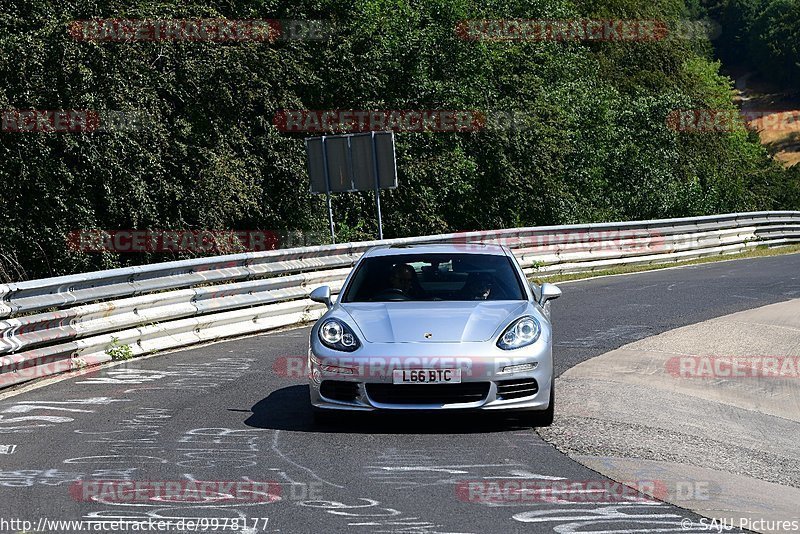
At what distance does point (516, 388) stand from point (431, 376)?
621mm

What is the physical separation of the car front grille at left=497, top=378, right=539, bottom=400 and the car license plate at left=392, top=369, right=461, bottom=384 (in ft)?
1.09

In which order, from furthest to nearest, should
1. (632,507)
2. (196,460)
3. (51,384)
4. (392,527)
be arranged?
1. (51,384)
2. (196,460)
3. (632,507)
4. (392,527)

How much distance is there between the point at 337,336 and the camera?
27.5ft

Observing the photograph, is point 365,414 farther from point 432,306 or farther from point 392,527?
point 392,527

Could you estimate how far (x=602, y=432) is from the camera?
814 centimetres

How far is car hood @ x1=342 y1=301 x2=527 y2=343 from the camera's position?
8.20 meters

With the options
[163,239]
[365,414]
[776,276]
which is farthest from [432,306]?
[163,239]

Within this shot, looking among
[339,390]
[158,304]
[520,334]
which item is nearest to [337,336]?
[339,390]

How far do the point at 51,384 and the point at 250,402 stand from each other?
90.5 inches

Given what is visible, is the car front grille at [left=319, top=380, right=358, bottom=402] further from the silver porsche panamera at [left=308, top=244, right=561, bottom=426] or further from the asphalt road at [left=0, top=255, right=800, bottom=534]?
the asphalt road at [left=0, top=255, right=800, bottom=534]

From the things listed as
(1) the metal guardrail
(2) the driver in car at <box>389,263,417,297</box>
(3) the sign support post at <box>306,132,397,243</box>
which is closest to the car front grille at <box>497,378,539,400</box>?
(2) the driver in car at <box>389,263,417,297</box>

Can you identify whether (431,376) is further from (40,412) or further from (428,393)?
(40,412)

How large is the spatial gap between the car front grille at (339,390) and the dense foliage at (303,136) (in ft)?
28.3

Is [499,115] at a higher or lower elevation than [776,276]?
higher
